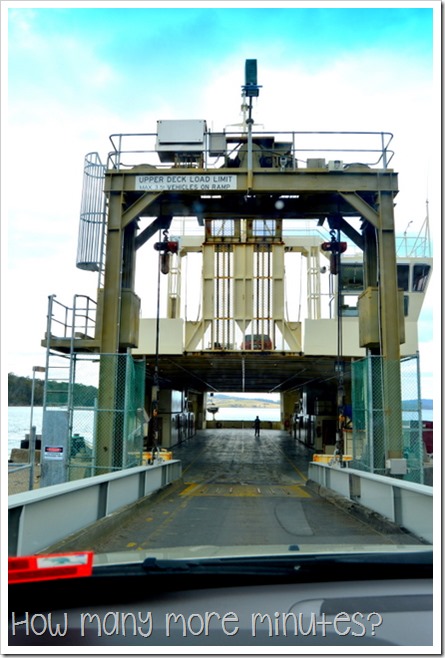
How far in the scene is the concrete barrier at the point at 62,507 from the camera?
16.2 feet

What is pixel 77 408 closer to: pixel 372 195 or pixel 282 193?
pixel 282 193

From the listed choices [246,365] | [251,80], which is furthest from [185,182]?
[246,365]

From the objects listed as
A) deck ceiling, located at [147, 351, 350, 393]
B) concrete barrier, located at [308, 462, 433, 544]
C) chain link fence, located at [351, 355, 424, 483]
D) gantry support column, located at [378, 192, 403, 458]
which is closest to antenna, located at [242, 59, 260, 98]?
gantry support column, located at [378, 192, 403, 458]

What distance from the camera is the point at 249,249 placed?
67.4 feet

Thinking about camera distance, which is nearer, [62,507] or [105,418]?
[62,507]

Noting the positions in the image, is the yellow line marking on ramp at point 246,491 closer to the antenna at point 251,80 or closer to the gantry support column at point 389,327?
the gantry support column at point 389,327

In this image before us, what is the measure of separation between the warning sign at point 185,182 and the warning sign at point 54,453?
6.20 m

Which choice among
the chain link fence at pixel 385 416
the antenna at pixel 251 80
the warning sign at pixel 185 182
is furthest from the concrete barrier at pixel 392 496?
the antenna at pixel 251 80

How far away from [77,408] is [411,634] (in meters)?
10.4

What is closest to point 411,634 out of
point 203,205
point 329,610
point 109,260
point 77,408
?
point 329,610

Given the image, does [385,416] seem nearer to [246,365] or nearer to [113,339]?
[113,339]

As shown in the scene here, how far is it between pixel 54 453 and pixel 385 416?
23.3 ft

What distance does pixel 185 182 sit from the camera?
525 inches

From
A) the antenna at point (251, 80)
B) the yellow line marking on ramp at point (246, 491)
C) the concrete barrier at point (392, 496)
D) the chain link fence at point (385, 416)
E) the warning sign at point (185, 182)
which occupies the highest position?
the antenna at point (251, 80)
